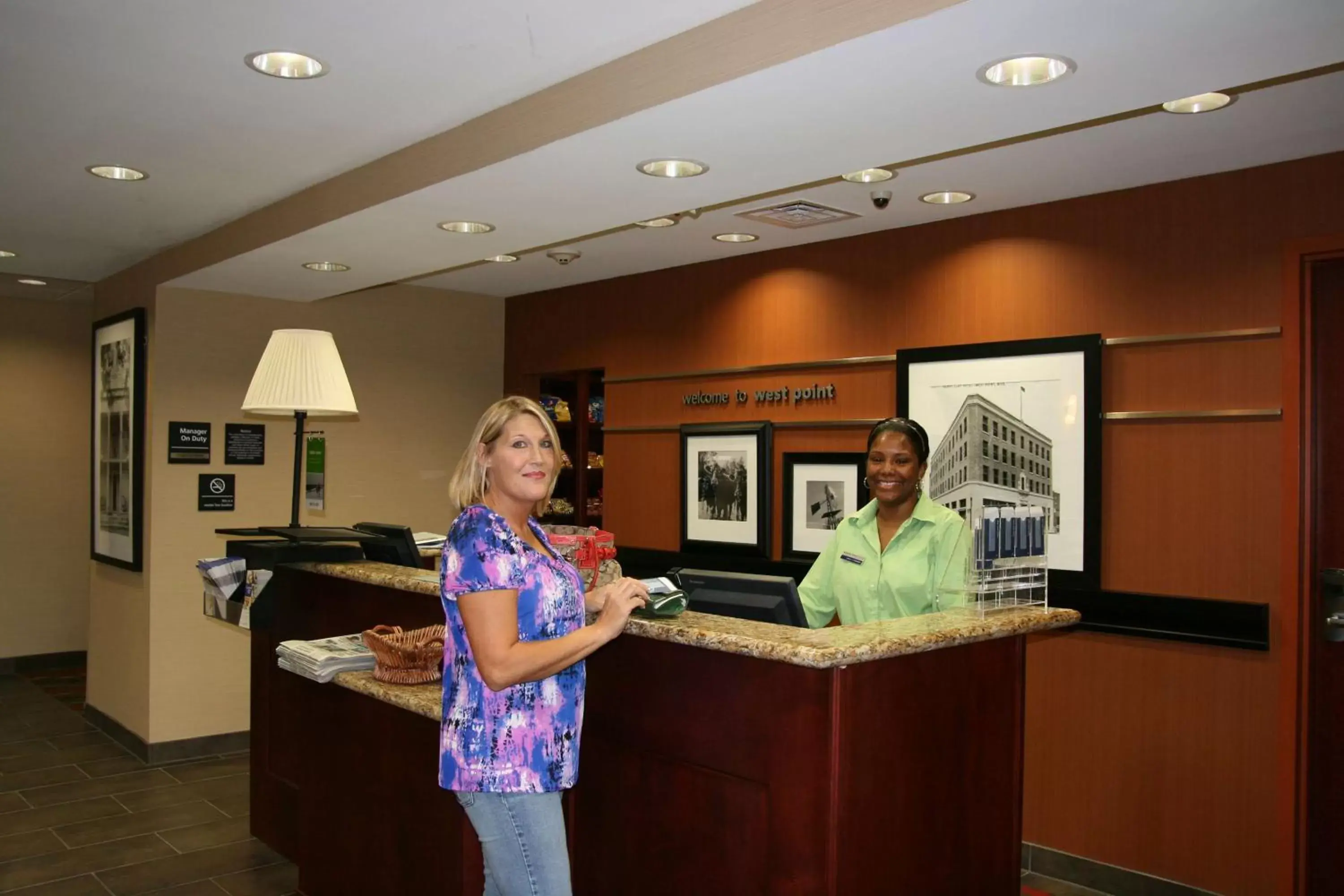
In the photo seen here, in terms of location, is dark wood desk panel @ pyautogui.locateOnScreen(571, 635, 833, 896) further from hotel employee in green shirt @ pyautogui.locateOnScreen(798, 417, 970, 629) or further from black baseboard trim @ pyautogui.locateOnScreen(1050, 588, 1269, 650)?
black baseboard trim @ pyautogui.locateOnScreen(1050, 588, 1269, 650)

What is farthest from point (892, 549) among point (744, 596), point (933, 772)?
point (933, 772)

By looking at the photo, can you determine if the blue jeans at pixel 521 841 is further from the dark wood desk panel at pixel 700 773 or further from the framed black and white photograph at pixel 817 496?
the framed black and white photograph at pixel 817 496

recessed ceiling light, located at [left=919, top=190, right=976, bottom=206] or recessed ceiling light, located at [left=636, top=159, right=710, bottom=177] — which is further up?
recessed ceiling light, located at [left=919, top=190, right=976, bottom=206]

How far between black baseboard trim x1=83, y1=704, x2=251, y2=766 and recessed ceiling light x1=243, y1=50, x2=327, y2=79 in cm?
397

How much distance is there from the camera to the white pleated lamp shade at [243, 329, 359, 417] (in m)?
4.62

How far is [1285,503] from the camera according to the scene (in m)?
3.83

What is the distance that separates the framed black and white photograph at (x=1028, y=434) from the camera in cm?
430

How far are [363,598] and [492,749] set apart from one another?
2000 mm

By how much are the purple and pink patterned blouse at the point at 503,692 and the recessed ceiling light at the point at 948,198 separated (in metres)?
2.68

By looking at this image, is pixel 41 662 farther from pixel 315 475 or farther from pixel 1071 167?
pixel 1071 167

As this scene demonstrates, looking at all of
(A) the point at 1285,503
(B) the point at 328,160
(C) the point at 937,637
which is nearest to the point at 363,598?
(B) the point at 328,160

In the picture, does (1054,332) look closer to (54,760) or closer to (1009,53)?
(1009,53)

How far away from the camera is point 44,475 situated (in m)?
8.14

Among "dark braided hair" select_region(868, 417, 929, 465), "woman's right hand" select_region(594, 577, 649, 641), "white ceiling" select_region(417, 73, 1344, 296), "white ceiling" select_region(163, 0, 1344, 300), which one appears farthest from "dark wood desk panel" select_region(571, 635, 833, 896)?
"white ceiling" select_region(417, 73, 1344, 296)
